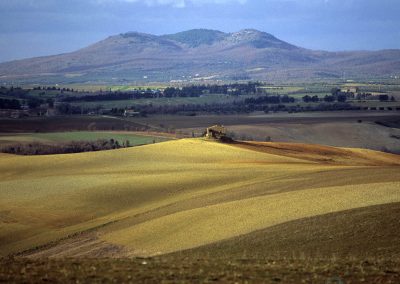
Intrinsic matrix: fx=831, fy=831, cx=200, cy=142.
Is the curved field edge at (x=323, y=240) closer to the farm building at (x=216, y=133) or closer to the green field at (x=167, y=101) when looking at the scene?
the farm building at (x=216, y=133)

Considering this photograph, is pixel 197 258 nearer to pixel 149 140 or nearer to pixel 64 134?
pixel 149 140

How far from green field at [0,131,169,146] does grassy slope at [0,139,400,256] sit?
1984cm

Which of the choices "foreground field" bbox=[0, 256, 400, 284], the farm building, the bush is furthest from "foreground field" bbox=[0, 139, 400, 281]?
the bush

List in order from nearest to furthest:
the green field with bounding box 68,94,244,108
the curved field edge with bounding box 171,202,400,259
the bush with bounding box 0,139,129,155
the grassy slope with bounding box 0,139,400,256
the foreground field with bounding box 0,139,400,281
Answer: the curved field edge with bounding box 171,202,400,259 → the foreground field with bounding box 0,139,400,281 → the grassy slope with bounding box 0,139,400,256 → the bush with bounding box 0,139,129,155 → the green field with bounding box 68,94,244,108

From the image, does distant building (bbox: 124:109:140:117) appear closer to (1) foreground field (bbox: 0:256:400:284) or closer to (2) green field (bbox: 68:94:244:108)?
(2) green field (bbox: 68:94:244:108)

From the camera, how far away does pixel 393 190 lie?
3397 centimetres

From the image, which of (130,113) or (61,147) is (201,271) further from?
(130,113)

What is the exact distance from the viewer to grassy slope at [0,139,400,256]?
99.3 ft

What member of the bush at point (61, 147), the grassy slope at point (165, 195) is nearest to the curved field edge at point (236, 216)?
the grassy slope at point (165, 195)

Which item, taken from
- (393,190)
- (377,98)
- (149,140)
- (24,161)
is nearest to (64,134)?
(149,140)

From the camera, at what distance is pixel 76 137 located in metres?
79.4

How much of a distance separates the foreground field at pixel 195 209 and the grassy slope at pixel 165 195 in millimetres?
51

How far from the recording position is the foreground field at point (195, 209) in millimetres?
25844

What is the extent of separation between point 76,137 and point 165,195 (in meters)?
41.2
